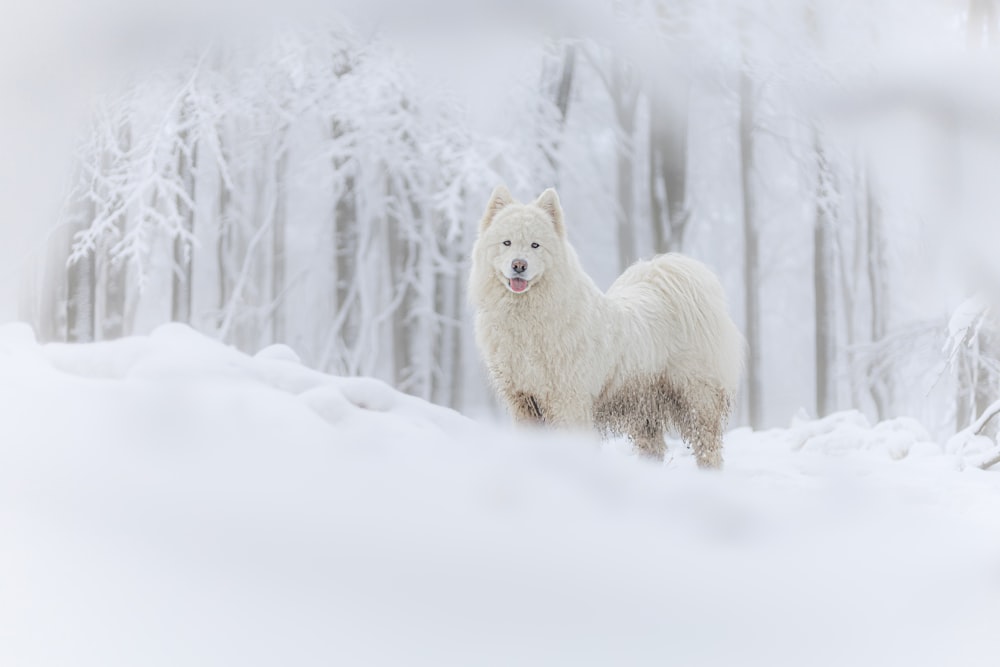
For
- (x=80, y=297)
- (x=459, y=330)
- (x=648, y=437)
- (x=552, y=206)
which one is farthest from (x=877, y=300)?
(x=80, y=297)

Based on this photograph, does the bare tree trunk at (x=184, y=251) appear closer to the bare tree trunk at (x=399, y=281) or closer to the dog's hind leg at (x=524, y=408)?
the bare tree trunk at (x=399, y=281)

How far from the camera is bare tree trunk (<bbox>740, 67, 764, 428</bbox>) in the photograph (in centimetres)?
123

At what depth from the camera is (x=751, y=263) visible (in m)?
1.27

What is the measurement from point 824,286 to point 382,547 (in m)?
0.89

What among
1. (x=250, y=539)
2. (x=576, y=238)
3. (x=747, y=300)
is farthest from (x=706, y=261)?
(x=250, y=539)

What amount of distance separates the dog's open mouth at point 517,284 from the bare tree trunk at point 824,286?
514 mm

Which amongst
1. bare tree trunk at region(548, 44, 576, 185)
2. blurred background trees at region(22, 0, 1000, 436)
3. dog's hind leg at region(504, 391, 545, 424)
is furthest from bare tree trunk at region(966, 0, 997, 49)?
dog's hind leg at region(504, 391, 545, 424)

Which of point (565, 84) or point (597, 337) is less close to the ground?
point (565, 84)

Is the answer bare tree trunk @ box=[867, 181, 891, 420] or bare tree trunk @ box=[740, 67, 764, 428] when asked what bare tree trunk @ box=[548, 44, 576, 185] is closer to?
bare tree trunk @ box=[740, 67, 764, 428]

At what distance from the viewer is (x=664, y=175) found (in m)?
1.21

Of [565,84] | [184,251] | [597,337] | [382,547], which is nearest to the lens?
[382,547]

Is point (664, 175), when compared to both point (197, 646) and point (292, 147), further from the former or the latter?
point (197, 646)

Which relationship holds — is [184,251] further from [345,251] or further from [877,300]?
[877,300]

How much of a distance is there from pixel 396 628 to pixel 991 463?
1.07 metres
